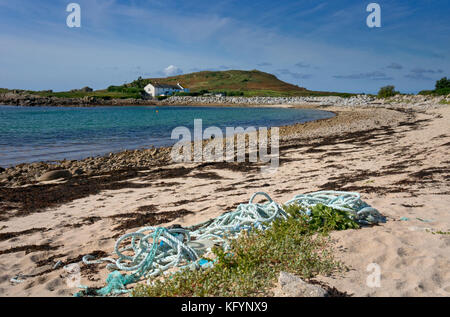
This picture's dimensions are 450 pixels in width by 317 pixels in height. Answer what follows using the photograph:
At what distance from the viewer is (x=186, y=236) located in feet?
14.6

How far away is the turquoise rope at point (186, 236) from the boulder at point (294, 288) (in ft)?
2.90

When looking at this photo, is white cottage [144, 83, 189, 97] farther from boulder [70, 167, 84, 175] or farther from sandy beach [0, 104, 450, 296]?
sandy beach [0, 104, 450, 296]

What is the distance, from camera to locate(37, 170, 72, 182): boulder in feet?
39.2

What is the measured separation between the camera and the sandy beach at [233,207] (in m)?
3.39

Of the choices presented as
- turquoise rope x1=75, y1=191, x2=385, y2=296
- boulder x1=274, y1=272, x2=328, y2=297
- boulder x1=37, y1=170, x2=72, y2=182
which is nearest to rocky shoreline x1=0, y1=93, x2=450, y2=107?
boulder x1=37, y1=170, x2=72, y2=182

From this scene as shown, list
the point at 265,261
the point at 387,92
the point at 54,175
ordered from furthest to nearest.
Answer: the point at 387,92 → the point at 54,175 → the point at 265,261

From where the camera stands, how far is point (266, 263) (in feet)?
10.9

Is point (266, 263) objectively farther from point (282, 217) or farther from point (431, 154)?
point (431, 154)

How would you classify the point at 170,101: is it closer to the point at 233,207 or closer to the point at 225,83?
the point at 225,83

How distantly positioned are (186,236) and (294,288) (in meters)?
2.07

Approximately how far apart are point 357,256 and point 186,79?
151 meters

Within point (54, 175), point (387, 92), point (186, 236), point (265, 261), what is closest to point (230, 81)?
point (387, 92)

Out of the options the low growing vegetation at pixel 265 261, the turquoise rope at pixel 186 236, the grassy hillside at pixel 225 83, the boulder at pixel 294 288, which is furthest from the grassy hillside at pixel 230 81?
the boulder at pixel 294 288

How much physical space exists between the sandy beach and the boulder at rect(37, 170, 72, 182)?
2.16 ft
